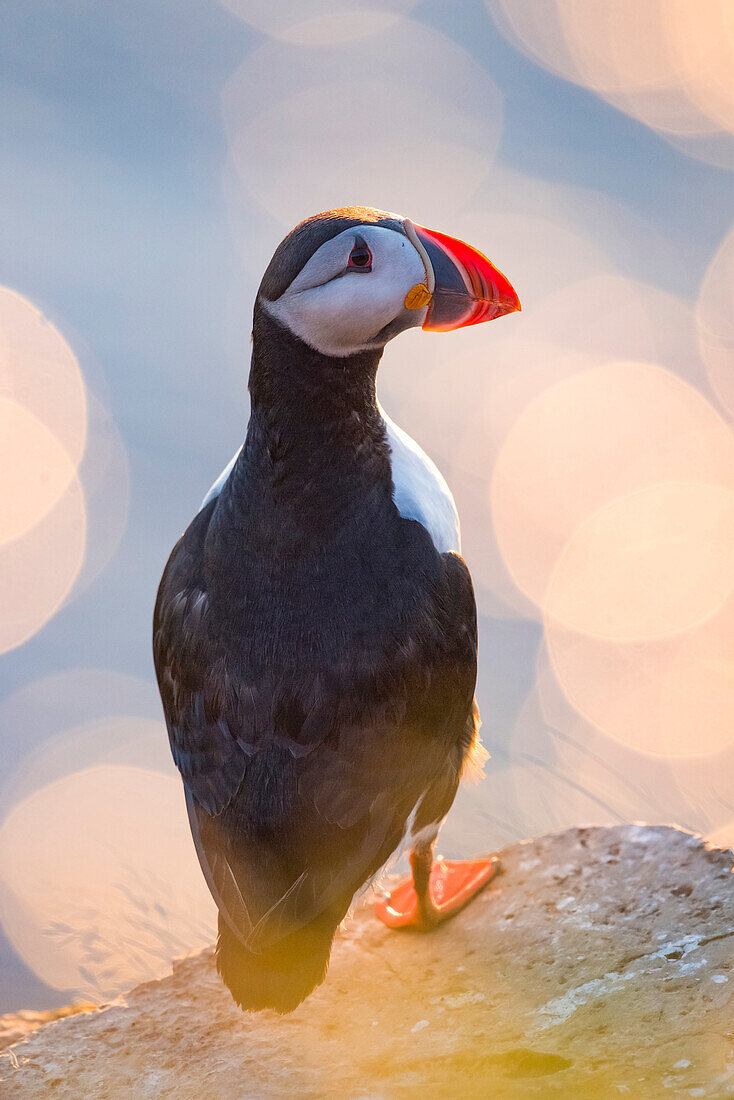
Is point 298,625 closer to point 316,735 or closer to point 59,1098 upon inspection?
point 316,735

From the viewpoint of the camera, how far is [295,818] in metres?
2.61

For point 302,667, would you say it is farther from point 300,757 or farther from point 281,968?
point 281,968

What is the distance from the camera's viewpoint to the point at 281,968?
2648 millimetres

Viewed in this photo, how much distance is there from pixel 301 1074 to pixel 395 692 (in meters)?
1.20

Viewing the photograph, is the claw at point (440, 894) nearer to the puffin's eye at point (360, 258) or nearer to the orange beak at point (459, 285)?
the orange beak at point (459, 285)

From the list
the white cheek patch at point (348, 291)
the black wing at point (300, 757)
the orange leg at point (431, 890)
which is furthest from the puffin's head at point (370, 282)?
the orange leg at point (431, 890)

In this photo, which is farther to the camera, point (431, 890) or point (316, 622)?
point (431, 890)

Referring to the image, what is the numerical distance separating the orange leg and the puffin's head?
1945 mm

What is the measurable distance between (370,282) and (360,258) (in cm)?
7

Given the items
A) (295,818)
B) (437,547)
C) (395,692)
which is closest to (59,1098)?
(295,818)

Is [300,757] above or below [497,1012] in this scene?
above

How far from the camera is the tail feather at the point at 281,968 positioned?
2643 mm

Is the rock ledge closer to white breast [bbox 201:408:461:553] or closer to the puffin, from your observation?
the puffin

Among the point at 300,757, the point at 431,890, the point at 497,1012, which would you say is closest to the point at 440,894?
the point at 431,890
